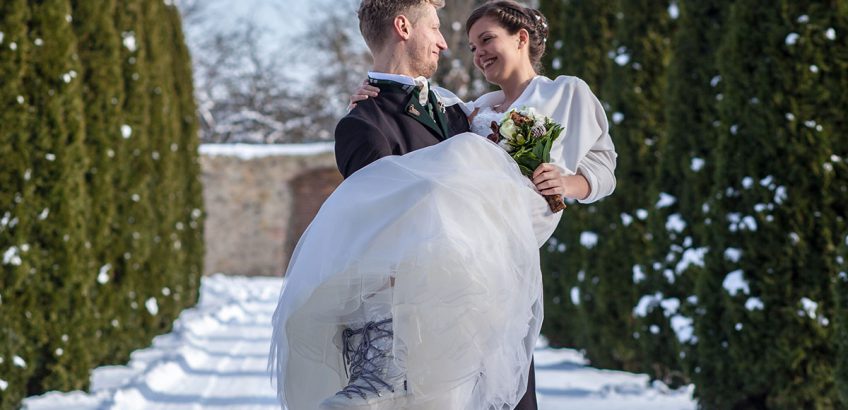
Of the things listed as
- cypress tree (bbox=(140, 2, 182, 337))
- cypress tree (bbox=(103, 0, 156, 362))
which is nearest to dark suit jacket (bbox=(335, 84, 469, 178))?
cypress tree (bbox=(103, 0, 156, 362))

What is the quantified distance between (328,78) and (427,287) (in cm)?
2845

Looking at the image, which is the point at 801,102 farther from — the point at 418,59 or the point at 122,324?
the point at 122,324

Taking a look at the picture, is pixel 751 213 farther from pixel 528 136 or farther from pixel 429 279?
pixel 429 279

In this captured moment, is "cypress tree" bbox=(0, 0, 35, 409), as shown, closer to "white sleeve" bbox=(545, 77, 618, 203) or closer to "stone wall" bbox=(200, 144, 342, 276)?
"white sleeve" bbox=(545, 77, 618, 203)

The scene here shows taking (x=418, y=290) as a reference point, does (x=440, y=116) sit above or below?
above

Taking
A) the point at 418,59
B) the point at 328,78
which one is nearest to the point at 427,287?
the point at 418,59

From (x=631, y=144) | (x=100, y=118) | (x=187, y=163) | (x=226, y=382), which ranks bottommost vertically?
(x=226, y=382)

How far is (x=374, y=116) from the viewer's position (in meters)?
2.68

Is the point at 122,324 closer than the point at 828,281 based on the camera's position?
No

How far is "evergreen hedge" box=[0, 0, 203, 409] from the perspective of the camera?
22.9 feet

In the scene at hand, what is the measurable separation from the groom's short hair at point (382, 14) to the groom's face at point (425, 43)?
0.8 inches

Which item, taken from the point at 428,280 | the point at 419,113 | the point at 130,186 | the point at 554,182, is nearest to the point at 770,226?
the point at 554,182

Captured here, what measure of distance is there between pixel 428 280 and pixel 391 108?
582 mm

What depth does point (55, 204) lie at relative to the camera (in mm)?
7320
